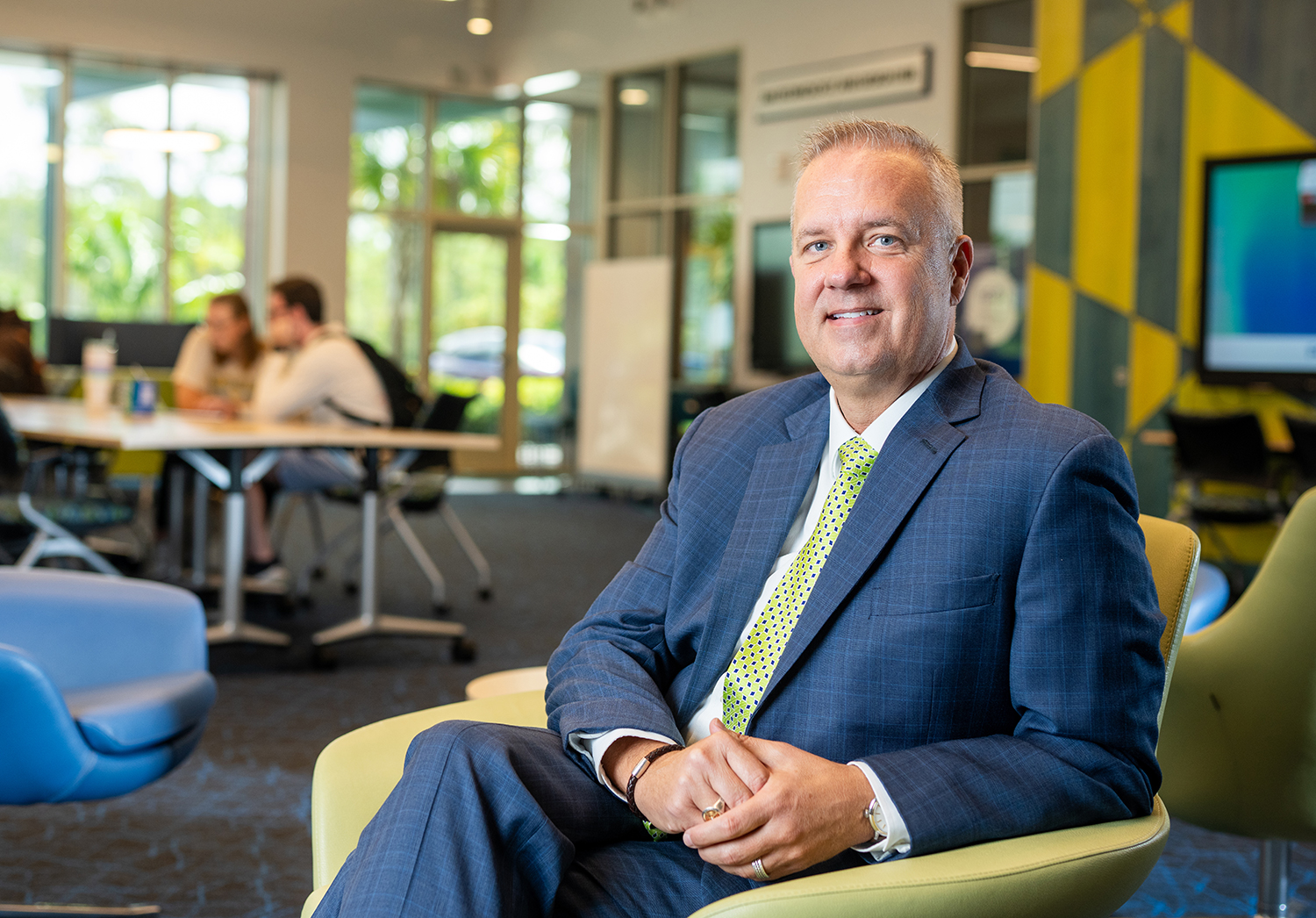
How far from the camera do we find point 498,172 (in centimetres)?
1206

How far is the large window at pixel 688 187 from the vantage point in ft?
34.0

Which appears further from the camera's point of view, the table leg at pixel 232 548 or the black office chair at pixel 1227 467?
the black office chair at pixel 1227 467

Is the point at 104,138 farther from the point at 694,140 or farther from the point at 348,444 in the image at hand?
the point at 348,444

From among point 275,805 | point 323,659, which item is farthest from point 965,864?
point 323,659

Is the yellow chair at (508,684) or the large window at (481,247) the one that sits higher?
the large window at (481,247)

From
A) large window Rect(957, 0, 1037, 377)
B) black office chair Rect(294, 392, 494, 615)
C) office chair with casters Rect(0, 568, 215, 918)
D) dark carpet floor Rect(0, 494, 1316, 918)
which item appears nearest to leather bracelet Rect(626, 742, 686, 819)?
office chair with casters Rect(0, 568, 215, 918)

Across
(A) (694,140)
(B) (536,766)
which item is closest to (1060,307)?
(A) (694,140)

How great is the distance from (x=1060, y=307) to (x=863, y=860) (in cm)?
586

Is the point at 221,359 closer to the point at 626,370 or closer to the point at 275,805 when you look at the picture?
the point at 275,805

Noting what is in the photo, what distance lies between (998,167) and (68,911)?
24.2 ft

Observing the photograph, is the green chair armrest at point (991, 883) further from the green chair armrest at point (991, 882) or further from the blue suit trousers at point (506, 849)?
the blue suit trousers at point (506, 849)

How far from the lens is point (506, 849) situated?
1260 millimetres

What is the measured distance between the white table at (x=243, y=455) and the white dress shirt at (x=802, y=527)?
2941 millimetres

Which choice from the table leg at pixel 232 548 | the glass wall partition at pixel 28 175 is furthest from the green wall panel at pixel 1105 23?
the glass wall partition at pixel 28 175
